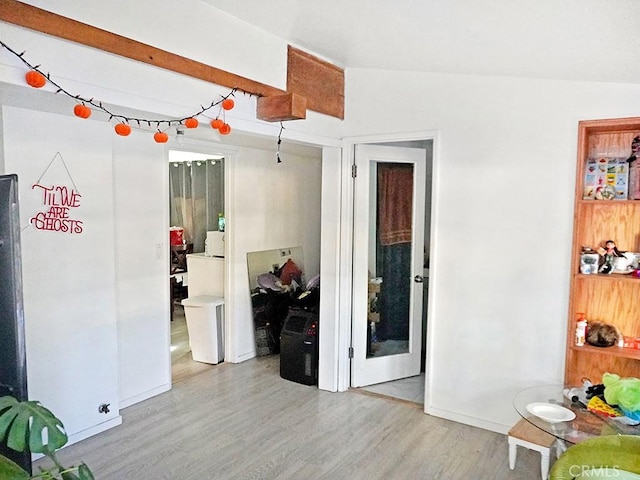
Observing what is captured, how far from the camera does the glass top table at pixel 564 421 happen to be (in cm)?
216

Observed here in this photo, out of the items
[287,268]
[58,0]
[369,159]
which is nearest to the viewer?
[58,0]

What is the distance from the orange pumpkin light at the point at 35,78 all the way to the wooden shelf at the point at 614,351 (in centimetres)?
306

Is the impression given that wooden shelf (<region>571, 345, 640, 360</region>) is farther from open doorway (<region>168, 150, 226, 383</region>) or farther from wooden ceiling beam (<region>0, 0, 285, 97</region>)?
open doorway (<region>168, 150, 226, 383</region>)

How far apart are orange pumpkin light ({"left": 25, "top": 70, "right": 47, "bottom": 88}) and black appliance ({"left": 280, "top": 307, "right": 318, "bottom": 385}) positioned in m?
2.85

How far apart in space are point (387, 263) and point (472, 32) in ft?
7.11

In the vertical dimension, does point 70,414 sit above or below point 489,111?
below

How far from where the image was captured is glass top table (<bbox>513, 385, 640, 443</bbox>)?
216 centimetres

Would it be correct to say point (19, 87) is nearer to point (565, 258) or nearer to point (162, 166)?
point (162, 166)

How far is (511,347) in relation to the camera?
3131 millimetres

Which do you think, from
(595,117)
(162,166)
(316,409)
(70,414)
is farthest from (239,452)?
(595,117)

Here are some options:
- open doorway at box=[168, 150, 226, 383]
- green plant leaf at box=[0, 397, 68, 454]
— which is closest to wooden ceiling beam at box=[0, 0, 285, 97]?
green plant leaf at box=[0, 397, 68, 454]

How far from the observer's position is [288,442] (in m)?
3.07

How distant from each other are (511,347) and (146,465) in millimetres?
2392

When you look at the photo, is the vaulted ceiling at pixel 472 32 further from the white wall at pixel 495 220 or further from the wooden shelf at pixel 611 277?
the wooden shelf at pixel 611 277
